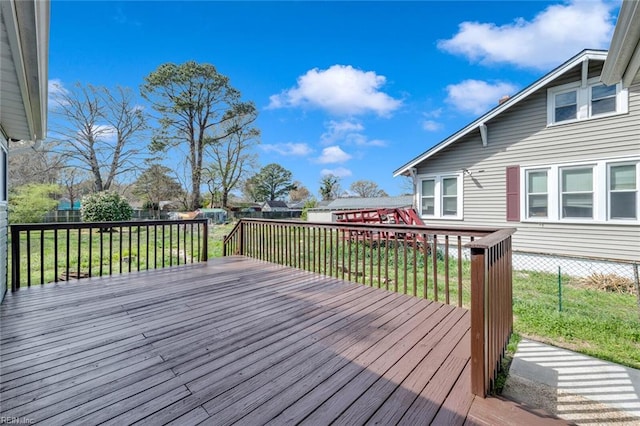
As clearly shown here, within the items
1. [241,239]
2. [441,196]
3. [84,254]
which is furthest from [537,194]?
[84,254]

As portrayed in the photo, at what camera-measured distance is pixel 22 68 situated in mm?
2262

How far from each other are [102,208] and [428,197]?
15.0 metres

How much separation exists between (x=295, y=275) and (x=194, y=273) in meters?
1.62

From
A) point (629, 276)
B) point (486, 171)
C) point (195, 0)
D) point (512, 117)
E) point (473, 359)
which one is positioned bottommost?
point (629, 276)

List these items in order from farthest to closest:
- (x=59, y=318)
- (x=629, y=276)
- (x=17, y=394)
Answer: (x=629, y=276) → (x=59, y=318) → (x=17, y=394)

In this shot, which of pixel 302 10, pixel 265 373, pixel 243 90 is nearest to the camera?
pixel 265 373

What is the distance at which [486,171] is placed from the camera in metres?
7.37

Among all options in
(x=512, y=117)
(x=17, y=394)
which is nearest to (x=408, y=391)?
(x=17, y=394)

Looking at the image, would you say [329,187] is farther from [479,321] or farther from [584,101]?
[479,321]

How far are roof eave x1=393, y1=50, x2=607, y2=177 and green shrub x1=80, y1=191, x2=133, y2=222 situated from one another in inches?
545

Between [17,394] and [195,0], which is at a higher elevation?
[195,0]

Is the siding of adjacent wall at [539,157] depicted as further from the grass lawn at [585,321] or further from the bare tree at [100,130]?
the bare tree at [100,130]

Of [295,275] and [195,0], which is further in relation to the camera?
[195,0]

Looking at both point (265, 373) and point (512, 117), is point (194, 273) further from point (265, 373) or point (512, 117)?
point (512, 117)
